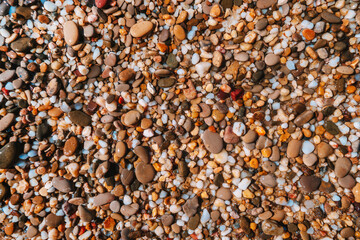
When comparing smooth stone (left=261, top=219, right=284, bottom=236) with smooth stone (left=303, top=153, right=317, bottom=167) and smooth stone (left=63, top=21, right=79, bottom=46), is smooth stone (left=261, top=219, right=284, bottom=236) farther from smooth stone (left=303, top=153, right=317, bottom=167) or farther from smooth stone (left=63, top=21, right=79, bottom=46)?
smooth stone (left=63, top=21, right=79, bottom=46)

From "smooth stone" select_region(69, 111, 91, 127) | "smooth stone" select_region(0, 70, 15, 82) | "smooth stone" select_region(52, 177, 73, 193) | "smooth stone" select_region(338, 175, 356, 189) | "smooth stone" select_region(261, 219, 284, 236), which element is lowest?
"smooth stone" select_region(261, 219, 284, 236)

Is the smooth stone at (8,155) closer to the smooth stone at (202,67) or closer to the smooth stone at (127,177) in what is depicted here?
the smooth stone at (127,177)

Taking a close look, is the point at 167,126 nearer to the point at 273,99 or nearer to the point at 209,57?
the point at 209,57

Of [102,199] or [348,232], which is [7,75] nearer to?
[102,199]

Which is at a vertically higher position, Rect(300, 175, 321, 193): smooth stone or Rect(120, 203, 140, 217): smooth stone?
Rect(120, 203, 140, 217): smooth stone

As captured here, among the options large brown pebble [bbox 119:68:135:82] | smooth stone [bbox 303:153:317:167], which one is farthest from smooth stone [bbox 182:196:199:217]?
large brown pebble [bbox 119:68:135:82]

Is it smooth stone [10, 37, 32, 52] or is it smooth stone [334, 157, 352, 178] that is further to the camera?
smooth stone [10, 37, 32, 52]

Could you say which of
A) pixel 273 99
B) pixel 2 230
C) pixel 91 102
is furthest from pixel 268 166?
pixel 2 230

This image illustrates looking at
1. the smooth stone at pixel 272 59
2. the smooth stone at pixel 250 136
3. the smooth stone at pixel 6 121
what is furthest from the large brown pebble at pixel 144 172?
the smooth stone at pixel 272 59

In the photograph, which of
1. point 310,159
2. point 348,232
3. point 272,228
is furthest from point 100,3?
point 348,232
